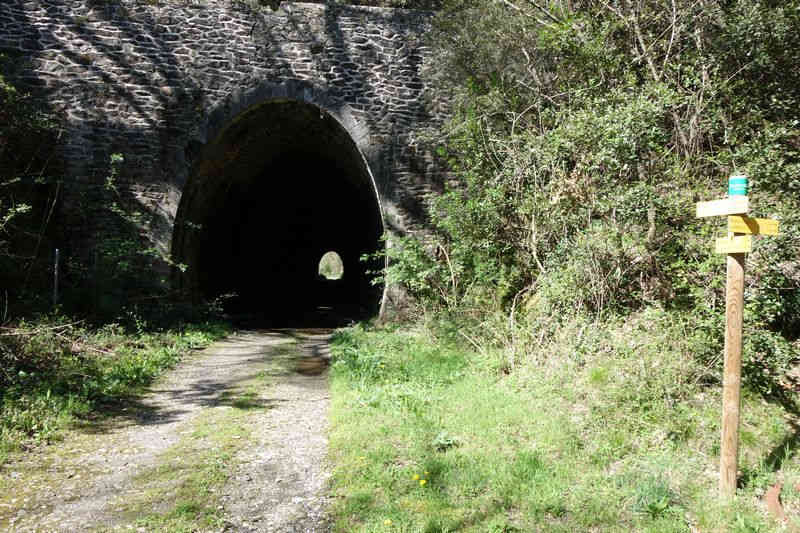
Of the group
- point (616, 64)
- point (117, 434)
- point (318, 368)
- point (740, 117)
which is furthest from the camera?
point (318, 368)

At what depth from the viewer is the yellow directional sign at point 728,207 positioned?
334 cm

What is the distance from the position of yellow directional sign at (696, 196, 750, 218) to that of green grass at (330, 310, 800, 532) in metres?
1.52

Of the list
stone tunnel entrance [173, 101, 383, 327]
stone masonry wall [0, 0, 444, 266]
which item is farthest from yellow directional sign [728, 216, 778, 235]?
stone tunnel entrance [173, 101, 383, 327]

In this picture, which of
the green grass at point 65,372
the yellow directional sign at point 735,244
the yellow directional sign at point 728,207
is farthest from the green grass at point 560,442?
the green grass at point 65,372

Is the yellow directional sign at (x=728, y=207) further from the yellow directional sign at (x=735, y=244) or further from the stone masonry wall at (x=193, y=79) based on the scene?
the stone masonry wall at (x=193, y=79)

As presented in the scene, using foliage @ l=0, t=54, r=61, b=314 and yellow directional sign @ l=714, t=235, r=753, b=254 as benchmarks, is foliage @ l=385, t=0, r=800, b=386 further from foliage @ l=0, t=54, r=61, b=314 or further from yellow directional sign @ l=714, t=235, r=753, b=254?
foliage @ l=0, t=54, r=61, b=314

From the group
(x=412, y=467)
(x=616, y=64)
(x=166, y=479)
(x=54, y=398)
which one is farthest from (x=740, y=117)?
(x=54, y=398)

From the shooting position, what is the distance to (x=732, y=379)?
11.0 ft

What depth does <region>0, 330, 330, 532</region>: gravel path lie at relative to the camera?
122 inches

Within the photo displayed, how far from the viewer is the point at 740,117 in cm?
579

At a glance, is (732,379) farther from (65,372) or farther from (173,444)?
(65,372)

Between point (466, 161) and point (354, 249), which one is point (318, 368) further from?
point (354, 249)

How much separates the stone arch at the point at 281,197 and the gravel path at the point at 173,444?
5.11 m

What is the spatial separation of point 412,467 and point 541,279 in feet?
11.4
